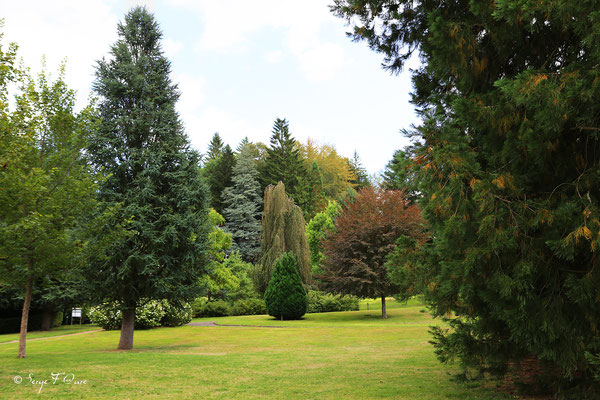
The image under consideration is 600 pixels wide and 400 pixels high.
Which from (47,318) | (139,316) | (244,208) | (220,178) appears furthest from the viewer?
(220,178)

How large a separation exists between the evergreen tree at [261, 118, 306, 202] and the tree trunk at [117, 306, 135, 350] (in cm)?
3204

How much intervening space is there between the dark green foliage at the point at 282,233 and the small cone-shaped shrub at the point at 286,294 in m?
4.28

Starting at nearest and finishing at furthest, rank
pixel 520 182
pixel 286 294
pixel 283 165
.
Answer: pixel 520 182
pixel 286 294
pixel 283 165

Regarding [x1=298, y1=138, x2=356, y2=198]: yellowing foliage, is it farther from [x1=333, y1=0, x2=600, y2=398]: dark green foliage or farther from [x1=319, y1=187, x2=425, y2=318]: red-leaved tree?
[x1=333, y1=0, x2=600, y2=398]: dark green foliage

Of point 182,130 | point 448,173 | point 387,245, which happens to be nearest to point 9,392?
point 448,173

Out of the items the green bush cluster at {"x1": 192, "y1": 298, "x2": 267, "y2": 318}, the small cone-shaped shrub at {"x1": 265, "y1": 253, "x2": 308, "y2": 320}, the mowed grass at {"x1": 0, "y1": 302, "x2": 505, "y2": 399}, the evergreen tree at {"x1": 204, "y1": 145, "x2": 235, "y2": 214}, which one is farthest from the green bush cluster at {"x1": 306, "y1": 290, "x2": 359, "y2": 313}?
the evergreen tree at {"x1": 204, "y1": 145, "x2": 235, "y2": 214}

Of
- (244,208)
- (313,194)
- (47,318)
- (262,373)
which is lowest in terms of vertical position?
(262,373)

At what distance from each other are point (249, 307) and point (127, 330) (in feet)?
54.1

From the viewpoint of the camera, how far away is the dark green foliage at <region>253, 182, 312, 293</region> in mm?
27828

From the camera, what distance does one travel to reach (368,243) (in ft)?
68.7

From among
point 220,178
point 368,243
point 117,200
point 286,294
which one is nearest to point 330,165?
point 220,178

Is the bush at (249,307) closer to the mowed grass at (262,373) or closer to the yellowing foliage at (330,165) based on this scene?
the mowed grass at (262,373)

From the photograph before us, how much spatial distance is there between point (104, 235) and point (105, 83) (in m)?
4.99

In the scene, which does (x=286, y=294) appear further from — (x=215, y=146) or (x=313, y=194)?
(x=215, y=146)
